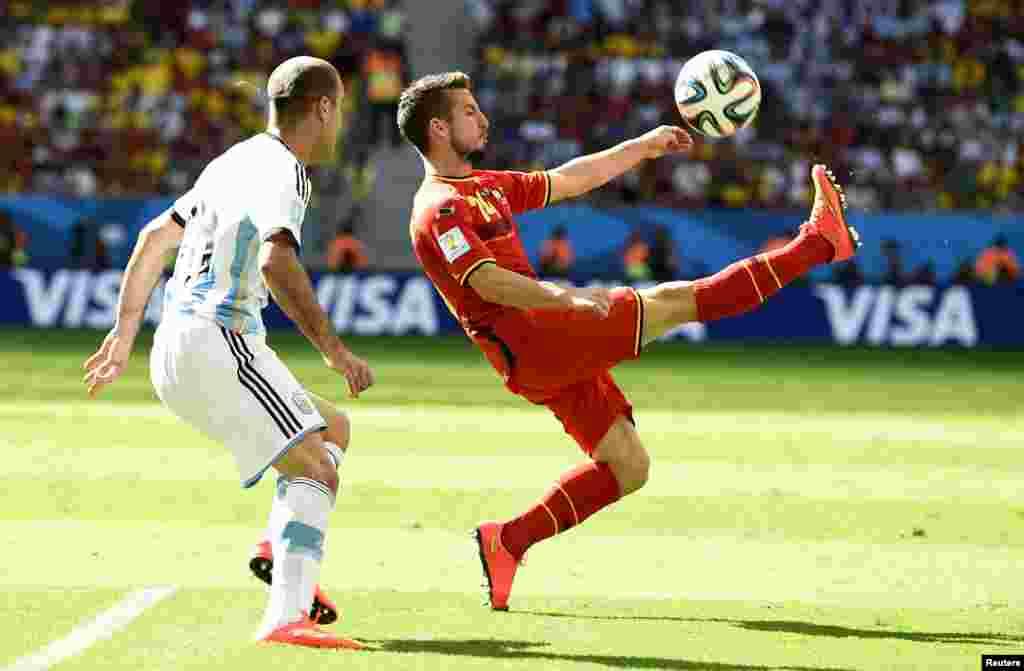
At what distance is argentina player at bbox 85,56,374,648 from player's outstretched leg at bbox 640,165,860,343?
1666 millimetres

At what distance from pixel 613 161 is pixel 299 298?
2.48m

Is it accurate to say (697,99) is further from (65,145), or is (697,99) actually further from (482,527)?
(65,145)

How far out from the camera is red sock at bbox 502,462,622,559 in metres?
7.28

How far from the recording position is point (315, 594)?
258 inches

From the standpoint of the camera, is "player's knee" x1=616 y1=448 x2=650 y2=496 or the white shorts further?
"player's knee" x1=616 y1=448 x2=650 y2=496

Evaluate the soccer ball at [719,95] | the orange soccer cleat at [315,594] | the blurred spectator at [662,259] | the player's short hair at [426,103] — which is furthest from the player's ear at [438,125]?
the blurred spectator at [662,259]

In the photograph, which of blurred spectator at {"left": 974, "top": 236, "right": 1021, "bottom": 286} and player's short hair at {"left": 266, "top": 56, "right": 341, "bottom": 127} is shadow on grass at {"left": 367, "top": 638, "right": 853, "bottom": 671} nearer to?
player's short hair at {"left": 266, "top": 56, "right": 341, "bottom": 127}

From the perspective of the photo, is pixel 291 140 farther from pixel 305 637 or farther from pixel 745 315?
pixel 745 315

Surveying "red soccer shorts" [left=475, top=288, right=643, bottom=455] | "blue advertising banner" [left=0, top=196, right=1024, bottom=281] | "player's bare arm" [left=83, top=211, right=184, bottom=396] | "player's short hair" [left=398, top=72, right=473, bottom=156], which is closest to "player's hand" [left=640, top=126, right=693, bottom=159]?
"red soccer shorts" [left=475, top=288, right=643, bottom=455]

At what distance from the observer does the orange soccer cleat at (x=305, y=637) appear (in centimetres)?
610

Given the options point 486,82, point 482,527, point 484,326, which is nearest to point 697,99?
point 484,326

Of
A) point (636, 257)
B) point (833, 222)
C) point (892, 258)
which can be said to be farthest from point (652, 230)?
point (833, 222)

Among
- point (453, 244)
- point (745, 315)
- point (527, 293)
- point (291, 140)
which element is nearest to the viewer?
point (291, 140)

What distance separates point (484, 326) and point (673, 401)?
9.49 meters
